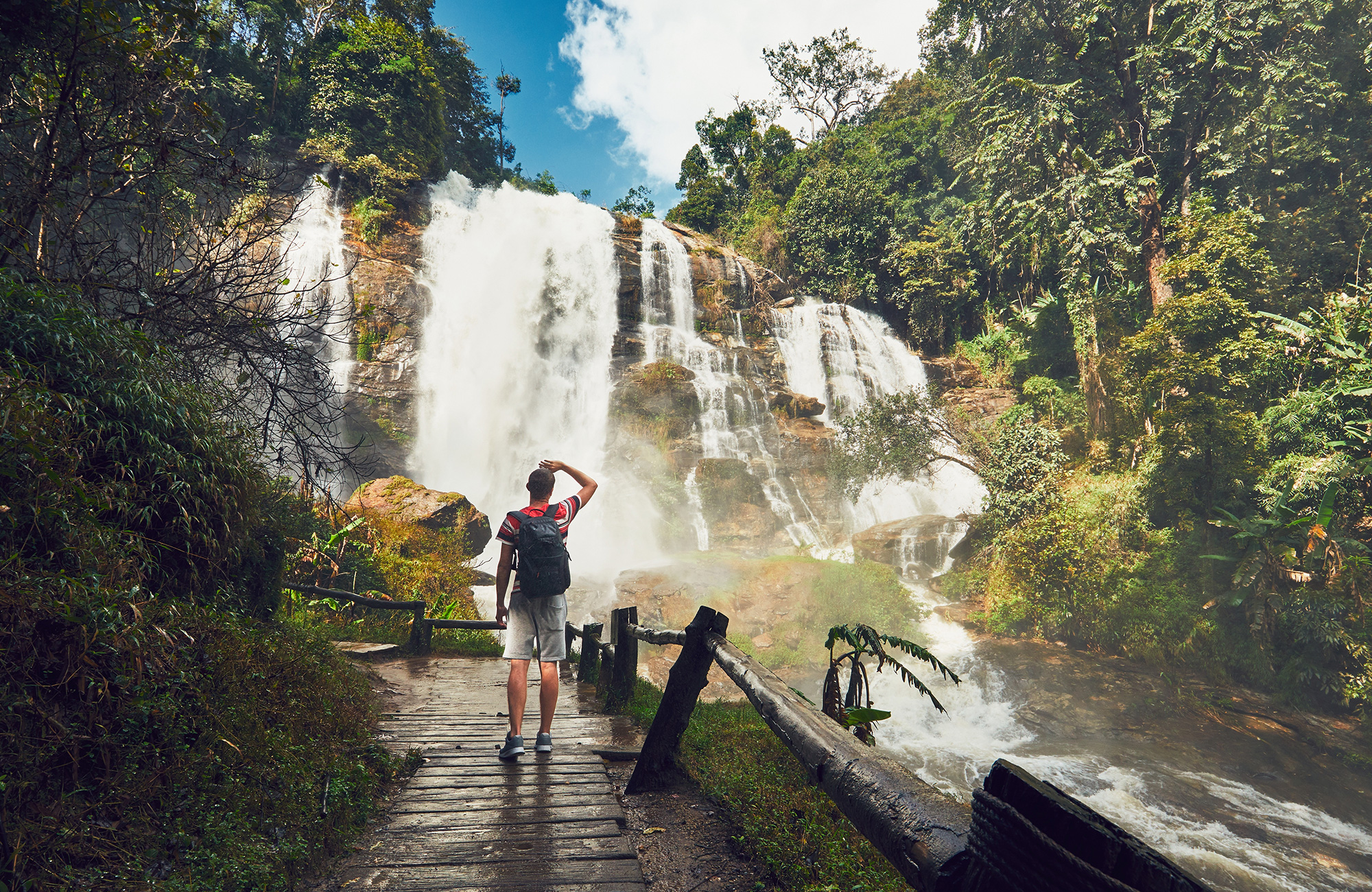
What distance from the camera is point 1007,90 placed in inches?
883

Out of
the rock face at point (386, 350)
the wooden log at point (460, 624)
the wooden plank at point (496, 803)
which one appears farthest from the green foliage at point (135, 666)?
the rock face at point (386, 350)

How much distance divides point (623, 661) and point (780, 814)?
9.15ft

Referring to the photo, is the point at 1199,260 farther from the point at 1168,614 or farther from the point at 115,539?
the point at 115,539

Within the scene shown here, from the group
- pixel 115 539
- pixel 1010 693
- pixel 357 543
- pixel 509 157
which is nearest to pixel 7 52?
pixel 115 539

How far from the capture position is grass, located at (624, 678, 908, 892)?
2.75 metres

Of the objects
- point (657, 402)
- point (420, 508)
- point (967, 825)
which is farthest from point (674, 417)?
point (967, 825)

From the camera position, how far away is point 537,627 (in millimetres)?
4215

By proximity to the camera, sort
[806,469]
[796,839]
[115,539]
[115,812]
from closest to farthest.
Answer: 1. [115,812]
2. [796,839]
3. [115,539]
4. [806,469]

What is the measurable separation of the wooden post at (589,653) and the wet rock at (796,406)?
1693 cm

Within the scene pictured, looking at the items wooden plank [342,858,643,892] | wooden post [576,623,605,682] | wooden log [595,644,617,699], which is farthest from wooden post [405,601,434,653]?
wooden plank [342,858,643,892]

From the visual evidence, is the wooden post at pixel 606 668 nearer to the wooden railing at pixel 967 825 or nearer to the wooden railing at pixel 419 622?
the wooden railing at pixel 419 622

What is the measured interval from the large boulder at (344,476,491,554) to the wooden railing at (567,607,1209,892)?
484 inches

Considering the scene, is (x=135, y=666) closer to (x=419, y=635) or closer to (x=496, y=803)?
(x=496, y=803)

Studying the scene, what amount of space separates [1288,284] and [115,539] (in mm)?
23572
